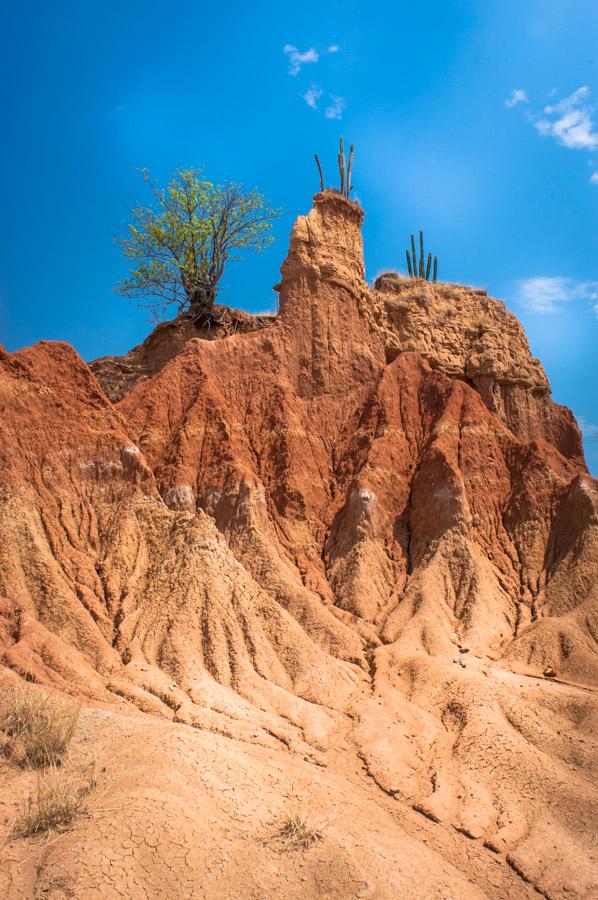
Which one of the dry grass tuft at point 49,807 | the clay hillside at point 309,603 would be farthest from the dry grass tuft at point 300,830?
the dry grass tuft at point 49,807

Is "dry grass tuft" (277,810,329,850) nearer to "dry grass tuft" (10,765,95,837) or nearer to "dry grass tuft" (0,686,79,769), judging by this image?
"dry grass tuft" (10,765,95,837)

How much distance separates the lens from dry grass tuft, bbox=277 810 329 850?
1224 cm

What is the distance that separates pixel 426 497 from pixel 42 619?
47.1 feet

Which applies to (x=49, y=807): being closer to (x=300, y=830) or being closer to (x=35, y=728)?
(x=35, y=728)

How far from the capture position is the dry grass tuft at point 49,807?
1134cm

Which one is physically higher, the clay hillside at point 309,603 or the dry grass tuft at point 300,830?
the clay hillside at point 309,603

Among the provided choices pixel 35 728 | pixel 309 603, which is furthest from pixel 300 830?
pixel 309 603

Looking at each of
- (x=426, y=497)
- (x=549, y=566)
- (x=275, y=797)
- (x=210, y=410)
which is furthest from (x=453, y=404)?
(x=275, y=797)

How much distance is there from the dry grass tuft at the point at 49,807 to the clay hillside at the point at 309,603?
0.27 feet

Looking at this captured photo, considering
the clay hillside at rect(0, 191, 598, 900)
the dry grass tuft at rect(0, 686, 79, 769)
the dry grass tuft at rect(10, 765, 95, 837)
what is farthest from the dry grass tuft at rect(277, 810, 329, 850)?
the dry grass tuft at rect(0, 686, 79, 769)

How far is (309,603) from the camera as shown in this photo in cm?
2231

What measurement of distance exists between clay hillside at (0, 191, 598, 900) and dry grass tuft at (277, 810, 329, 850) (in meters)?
0.06

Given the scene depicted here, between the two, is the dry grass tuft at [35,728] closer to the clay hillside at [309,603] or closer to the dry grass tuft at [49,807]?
the clay hillside at [309,603]

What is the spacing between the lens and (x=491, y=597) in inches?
953
